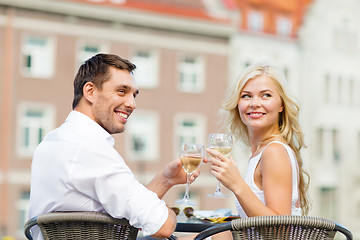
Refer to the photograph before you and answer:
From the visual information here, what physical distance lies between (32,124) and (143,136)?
151 inches

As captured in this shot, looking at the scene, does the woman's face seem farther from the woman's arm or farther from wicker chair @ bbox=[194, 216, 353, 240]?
wicker chair @ bbox=[194, 216, 353, 240]

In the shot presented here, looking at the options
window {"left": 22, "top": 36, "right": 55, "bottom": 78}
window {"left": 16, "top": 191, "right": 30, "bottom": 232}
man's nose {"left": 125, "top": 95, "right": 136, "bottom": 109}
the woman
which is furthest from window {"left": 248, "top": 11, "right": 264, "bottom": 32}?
man's nose {"left": 125, "top": 95, "right": 136, "bottom": 109}

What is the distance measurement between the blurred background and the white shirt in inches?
608

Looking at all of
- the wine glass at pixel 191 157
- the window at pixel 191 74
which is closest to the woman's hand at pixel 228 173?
the wine glass at pixel 191 157

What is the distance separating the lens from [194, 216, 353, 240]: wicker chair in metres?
2.05

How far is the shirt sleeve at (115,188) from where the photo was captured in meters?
2.09

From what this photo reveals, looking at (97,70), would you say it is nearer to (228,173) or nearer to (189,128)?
(228,173)

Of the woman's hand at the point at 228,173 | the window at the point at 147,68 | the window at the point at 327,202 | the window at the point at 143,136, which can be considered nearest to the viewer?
the woman's hand at the point at 228,173

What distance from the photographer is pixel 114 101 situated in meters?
2.43

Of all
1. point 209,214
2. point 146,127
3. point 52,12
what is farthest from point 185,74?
point 209,214

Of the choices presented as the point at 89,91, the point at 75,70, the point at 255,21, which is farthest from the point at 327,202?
the point at 89,91

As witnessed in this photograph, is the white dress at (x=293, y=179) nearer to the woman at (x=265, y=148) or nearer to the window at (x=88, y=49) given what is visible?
the woman at (x=265, y=148)

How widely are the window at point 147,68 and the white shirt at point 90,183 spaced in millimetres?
17329

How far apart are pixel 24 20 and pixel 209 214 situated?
51.3 feet
